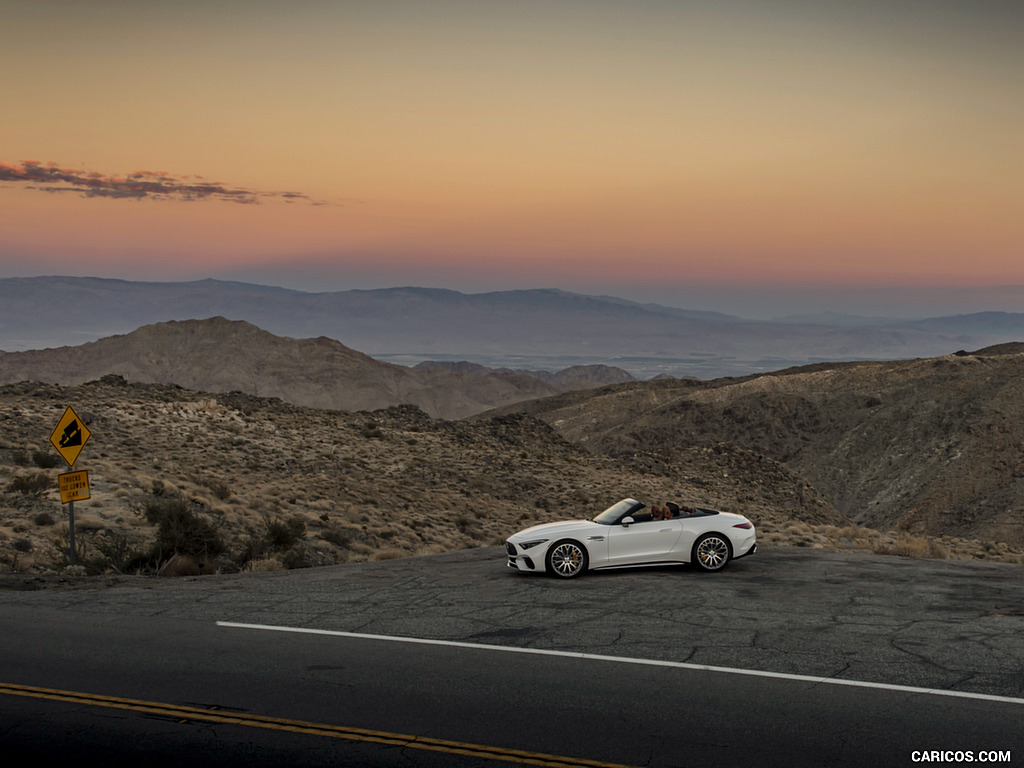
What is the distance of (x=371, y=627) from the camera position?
10766 mm

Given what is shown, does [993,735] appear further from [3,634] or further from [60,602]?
[60,602]

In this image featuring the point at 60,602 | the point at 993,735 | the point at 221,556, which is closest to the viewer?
the point at 993,735

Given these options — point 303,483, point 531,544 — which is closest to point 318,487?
point 303,483

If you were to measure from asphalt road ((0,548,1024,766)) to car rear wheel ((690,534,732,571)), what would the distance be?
2.53 ft

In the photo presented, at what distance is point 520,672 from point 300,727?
7.91ft

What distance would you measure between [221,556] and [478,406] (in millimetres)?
176679

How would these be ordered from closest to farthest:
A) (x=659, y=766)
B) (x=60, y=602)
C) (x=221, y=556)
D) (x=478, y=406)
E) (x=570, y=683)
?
(x=659, y=766) → (x=570, y=683) → (x=60, y=602) → (x=221, y=556) → (x=478, y=406)

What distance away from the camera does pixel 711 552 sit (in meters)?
14.7

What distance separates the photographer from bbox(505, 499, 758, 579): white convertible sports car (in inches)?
560

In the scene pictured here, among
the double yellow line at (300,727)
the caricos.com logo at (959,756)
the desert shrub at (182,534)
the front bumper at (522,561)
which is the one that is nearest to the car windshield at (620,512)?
the front bumper at (522,561)

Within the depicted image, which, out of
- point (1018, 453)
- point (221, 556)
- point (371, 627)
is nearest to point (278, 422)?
point (221, 556)

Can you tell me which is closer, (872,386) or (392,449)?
(392,449)

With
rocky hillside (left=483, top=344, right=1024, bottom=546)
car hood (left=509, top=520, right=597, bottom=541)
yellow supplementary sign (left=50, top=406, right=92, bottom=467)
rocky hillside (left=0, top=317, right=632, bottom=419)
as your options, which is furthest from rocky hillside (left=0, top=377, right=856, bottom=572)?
rocky hillside (left=0, top=317, right=632, bottom=419)

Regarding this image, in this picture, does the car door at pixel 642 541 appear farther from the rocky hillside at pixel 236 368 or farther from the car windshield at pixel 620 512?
the rocky hillside at pixel 236 368
